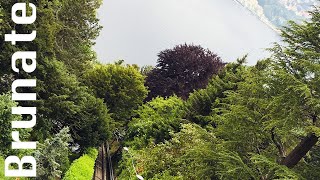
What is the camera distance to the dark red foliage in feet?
99.9

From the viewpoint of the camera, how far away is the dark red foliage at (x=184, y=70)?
30.4m

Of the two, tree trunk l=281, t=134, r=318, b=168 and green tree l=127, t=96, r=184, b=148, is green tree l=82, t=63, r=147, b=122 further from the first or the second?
tree trunk l=281, t=134, r=318, b=168

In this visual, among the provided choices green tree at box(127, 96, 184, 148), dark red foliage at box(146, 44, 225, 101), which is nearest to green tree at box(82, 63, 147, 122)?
green tree at box(127, 96, 184, 148)

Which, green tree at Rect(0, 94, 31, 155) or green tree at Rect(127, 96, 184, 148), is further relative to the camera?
green tree at Rect(127, 96, 184, 148)

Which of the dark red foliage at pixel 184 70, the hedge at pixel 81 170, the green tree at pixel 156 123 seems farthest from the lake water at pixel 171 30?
the hedge at pixel 81 170

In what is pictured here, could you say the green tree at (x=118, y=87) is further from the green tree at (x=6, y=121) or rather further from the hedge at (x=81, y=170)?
the green tree at (x=6, y=121)

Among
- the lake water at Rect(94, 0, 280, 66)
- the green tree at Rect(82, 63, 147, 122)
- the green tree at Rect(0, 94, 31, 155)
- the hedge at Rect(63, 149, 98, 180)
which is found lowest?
the hedge at Rect(63, 149, 98, 180)

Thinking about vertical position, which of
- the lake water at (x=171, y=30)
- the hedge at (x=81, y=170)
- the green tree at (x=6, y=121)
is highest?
the lake water at (x=171, y=30)

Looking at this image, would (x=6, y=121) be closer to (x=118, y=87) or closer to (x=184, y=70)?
(x=118, y=87)

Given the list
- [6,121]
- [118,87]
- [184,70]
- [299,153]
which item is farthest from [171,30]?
[299,153]

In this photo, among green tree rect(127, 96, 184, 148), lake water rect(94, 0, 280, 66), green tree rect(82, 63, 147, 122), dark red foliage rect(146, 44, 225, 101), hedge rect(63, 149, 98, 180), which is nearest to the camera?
hedge rect(63, 149, 98, 180)

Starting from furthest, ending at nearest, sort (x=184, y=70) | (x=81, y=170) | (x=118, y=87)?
(x=184, y=70), (x=118, y=87), (x=81, y=170)

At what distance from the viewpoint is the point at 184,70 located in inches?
1209

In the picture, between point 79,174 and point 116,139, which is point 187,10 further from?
point 79,174
